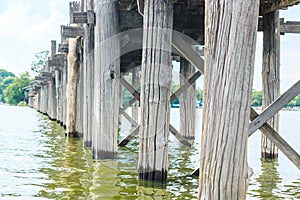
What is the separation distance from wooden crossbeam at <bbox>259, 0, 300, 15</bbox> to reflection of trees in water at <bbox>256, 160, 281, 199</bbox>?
2482 millimetres

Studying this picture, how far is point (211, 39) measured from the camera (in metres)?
3.64

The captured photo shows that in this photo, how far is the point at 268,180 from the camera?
7.83 m

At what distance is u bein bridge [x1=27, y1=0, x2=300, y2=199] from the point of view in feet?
11.6

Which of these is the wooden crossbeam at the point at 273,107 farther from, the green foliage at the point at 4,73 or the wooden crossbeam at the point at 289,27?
the green foliage at the point at 4,73

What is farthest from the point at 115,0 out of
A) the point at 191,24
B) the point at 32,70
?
the point at 32,70

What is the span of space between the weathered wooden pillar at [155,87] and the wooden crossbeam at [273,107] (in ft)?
4.32

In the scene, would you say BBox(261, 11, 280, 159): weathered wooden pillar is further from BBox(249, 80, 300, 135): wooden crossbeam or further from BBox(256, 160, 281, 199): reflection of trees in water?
BBox(249, 80, 300, 135): wooden crossbeam

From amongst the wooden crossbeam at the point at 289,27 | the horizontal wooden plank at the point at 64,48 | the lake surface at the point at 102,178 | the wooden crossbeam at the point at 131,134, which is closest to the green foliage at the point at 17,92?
the horizontal wooden plank at the point at 64,48

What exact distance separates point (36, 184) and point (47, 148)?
199 inches

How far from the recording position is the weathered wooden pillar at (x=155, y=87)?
632 centimetres

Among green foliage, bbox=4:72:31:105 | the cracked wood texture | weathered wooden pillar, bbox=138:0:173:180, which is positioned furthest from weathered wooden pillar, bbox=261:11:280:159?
green foliage, bbox=4:72:31:105

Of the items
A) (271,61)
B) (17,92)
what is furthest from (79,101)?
(17,92)

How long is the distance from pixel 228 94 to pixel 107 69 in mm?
4818

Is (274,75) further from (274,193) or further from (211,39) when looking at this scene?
(211,39)
